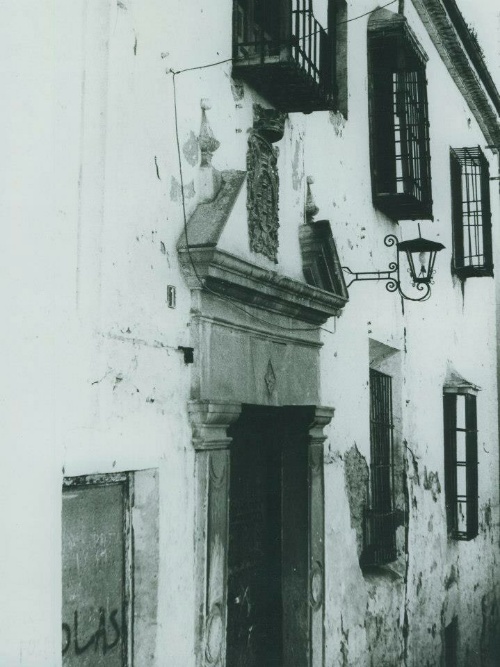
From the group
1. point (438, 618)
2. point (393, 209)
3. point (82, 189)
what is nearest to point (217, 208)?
point (82, 189)

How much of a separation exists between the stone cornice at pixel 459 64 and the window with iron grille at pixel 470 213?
894 millimetres

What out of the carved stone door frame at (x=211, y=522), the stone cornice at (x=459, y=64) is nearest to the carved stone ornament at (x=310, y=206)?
the carved stone door frame at (x=211, y=522)

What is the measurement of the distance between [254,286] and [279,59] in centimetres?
132

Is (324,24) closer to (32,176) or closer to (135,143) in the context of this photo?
(135,143)

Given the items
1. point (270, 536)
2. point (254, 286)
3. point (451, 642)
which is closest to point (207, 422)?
point (254, 286)

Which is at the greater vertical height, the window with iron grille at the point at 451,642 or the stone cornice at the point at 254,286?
the stone cornice at the point at 254,286

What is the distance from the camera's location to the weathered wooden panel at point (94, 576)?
13.0 ft

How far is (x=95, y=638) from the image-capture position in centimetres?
408

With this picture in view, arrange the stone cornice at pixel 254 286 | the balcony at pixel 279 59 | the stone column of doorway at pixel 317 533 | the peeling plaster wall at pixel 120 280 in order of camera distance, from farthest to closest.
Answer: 1. the stone column of doorway at pixel 317 533
2. the balcony at pixel 279 59
3. the stone cornice at pixel 254 286
4. the peeling plaster wall at pixel 120 280

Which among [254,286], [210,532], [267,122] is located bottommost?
[210,532]

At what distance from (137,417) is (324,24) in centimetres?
396

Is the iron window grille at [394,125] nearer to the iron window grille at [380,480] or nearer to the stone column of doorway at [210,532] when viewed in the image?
the iron window grille at [380,480]

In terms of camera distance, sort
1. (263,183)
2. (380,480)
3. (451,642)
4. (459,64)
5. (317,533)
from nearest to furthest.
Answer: (263,183)
(317,533)
(380,480)
(451,642)
(459,64)

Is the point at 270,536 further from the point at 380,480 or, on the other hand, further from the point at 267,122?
the point at 267,122
